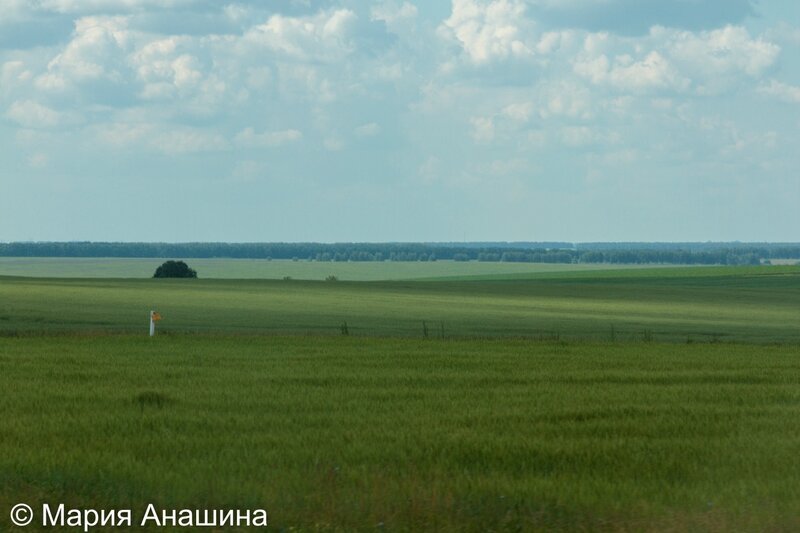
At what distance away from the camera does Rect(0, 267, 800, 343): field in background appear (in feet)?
154

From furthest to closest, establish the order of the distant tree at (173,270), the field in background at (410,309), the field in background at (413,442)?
1. the distant tree at (173,270)
2. the field in background at (410,309)
3. the field in background at (413,442)

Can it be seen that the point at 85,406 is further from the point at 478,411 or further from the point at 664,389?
the point at 664,389

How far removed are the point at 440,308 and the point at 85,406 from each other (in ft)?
159

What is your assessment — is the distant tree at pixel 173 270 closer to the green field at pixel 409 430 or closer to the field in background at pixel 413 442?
the green field at pixel 409 430

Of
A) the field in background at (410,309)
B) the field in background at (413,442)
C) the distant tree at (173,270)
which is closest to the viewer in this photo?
the field in background at (413,442)

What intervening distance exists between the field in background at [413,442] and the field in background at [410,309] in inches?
701

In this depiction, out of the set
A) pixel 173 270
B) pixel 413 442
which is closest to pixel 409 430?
pixel 413 442

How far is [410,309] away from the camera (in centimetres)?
6384

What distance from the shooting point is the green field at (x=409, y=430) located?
35.8 ft

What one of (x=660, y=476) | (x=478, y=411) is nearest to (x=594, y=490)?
(x=660, y=476)

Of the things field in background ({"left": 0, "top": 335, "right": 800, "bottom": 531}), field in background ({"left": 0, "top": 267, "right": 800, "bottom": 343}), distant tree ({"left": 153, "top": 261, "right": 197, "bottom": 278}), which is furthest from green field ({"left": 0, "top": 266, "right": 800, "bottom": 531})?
distant tree ({"left": 153, "top": 261, "right": 197, "bottom": 278})

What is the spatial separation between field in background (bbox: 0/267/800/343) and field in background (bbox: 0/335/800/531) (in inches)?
701

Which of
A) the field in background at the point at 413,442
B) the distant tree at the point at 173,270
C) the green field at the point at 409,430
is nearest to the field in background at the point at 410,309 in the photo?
the green field at the point at 409,430

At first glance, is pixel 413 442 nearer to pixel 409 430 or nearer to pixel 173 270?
pixel 409 430
